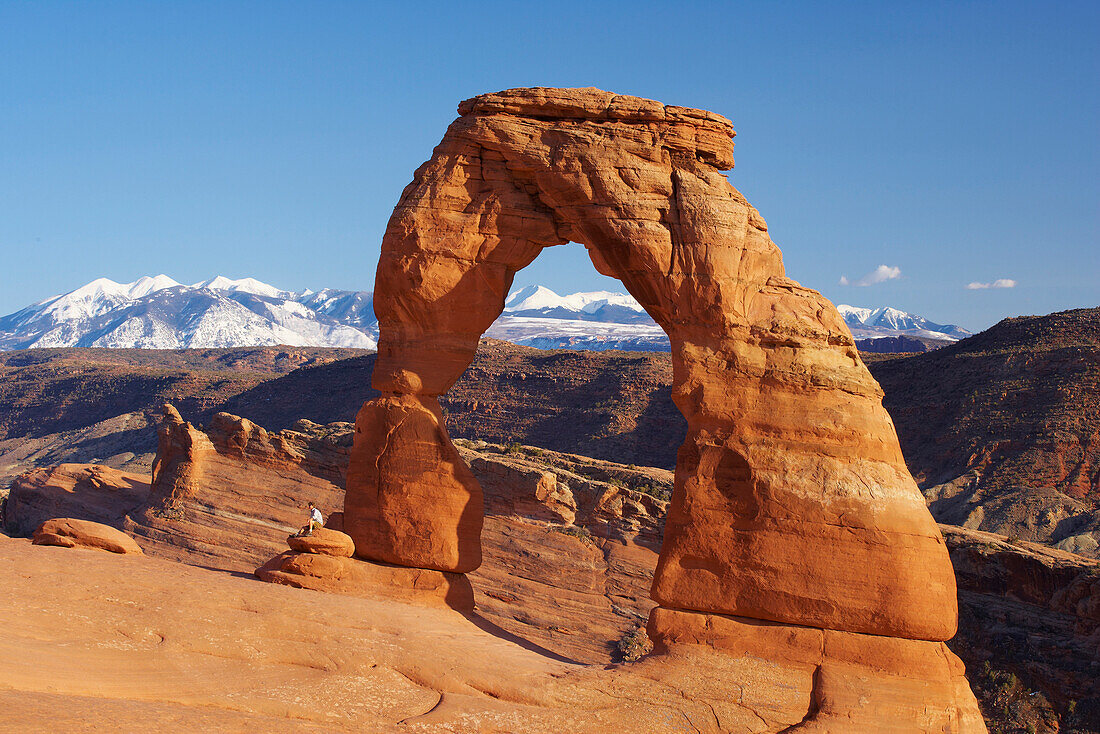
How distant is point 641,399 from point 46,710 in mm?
52960

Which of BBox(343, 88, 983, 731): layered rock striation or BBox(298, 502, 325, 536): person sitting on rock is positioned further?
BBox(298, 502, 325, 536): person sitting on rock

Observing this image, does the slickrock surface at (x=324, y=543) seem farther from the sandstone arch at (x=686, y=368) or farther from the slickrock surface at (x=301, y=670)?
the slickrock surface at (x=301, y=670)

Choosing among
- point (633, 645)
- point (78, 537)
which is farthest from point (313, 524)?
point (633, 645)

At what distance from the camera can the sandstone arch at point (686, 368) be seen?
46.6 feet

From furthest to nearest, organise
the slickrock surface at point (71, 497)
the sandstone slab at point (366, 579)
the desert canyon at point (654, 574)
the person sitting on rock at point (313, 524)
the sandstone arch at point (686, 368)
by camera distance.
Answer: the slickrock surface at point (71, 497)
the person sitting on rock at point (313, 524)
the sandstone slab at point (366, 579)
the sandstone arch at point (686, 368)
the desert canyon at point (654, 574)

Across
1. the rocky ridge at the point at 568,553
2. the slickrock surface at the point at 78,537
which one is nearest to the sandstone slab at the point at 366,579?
the slickrock surface at the point at 78,537

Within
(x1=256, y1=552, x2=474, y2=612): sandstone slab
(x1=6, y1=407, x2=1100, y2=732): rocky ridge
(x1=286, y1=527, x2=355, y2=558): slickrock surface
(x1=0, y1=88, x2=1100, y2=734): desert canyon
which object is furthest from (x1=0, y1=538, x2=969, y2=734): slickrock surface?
(x1=6, y1=407, x2=1100, y2=732): rocky ridge

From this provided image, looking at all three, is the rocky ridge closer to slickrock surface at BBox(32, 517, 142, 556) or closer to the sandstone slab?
the sandstone slab

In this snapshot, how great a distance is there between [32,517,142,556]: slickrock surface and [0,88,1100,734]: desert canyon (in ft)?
0.13

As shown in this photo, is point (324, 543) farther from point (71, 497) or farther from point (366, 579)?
point (71, 497)

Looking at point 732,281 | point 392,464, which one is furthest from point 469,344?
point 732,281

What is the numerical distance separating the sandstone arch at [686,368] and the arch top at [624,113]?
33 millimetres

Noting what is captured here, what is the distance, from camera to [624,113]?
1653 cm

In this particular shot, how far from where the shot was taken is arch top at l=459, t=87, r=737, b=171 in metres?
16.5
